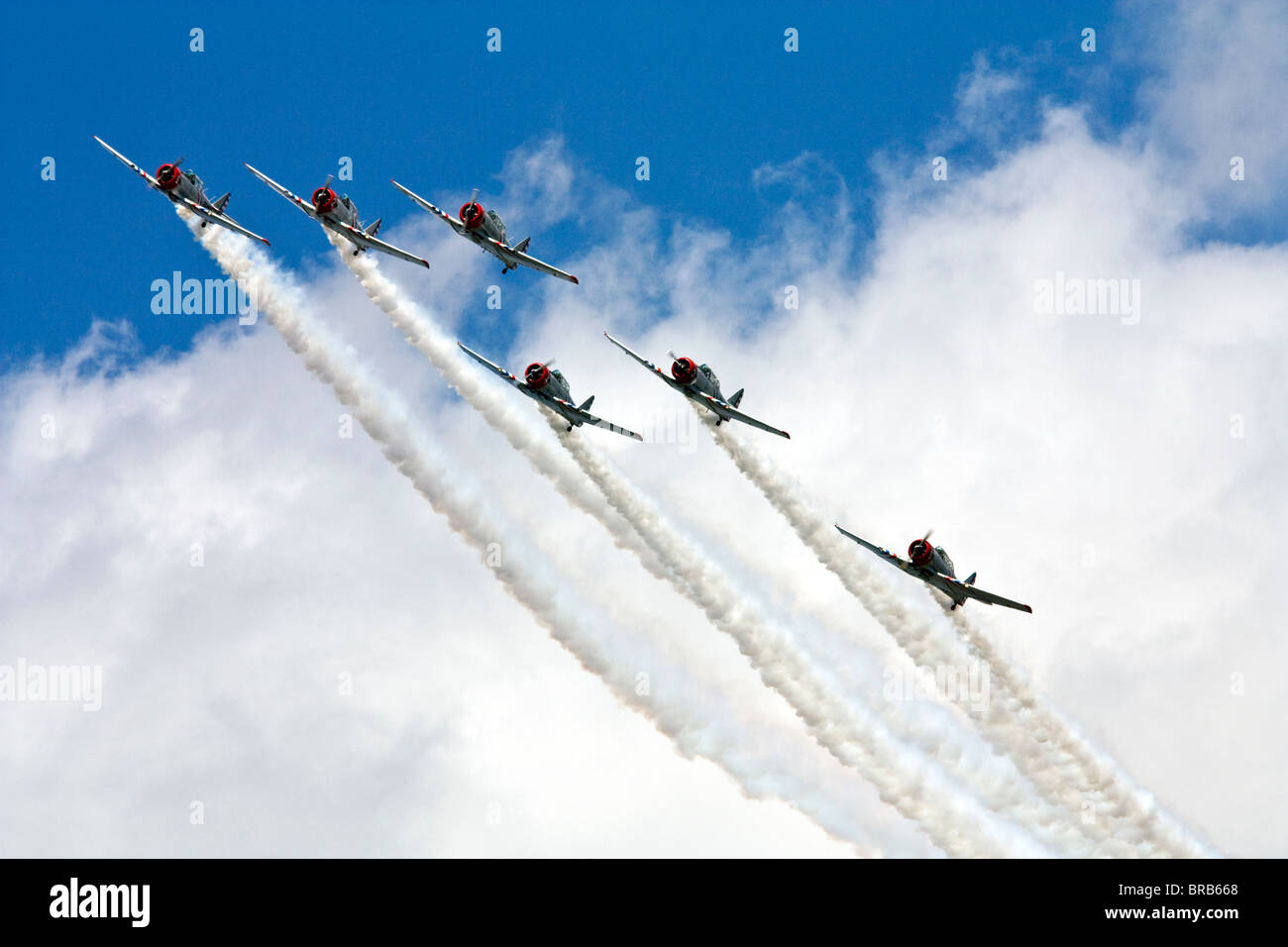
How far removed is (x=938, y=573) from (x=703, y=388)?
16237 mm

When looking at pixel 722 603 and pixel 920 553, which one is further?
pixel 722 603

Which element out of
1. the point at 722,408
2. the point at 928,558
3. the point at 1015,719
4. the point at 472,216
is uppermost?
the point at 472,216

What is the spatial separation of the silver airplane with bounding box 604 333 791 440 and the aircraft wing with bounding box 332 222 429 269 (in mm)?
15148

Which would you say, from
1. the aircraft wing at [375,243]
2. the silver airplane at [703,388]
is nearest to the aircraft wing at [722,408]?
the silver airplane at [703,388]

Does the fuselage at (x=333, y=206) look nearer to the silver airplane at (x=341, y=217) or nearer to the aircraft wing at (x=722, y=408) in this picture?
the silver airplane at (x=341, y=217)

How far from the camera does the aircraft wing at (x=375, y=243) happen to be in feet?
369

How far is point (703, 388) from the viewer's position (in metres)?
109

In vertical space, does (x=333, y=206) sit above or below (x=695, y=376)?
above

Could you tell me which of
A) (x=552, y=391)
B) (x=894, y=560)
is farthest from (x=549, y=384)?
(x=894, y=560)

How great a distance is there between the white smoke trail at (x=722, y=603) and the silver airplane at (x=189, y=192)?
248 inches

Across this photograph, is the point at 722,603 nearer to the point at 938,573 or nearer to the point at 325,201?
the point at 938,573

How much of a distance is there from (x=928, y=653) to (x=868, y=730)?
5.57m
